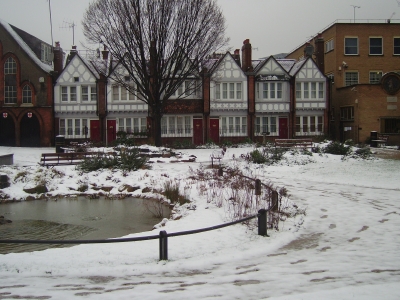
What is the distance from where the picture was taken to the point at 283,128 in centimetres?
3822

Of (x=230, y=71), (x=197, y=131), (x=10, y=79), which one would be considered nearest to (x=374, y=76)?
(x=230, y=71)

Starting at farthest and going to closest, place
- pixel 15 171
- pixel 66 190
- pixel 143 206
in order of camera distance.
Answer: pixel 15 171 → pixel 66 190 → pixel 143 206

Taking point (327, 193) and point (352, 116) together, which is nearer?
point (327, 193)

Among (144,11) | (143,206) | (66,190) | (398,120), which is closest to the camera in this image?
(143,206)

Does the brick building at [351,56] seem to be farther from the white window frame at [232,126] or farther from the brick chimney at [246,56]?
the white window frame at [232,126]

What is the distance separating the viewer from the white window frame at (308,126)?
38.2 meters

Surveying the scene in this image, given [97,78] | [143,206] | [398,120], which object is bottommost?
[143,206]

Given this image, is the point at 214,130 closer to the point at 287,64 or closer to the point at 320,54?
the point at 287,64

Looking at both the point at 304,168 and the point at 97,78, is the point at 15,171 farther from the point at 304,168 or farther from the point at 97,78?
the point at 97,78

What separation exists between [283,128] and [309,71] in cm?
612

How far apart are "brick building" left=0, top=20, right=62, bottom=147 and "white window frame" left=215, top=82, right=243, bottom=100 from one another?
15445 millimetres

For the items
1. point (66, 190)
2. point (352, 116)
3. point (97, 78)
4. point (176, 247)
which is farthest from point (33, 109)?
point (176, 247)

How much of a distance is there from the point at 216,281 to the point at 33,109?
3443 centimetres

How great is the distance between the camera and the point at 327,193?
1422 centimetres
